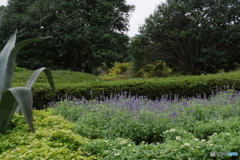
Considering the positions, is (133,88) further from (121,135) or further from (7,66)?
(7,66)

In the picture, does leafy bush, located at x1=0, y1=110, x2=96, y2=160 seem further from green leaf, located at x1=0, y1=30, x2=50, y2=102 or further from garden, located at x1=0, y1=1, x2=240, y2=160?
green leaf, located at x1=0, y1=30, x2=50, y2=102

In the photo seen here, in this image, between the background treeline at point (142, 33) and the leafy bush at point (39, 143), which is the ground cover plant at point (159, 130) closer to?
the leafy bush at point (39, 143)

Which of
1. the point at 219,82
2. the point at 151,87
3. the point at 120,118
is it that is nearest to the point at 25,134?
the point at 120,118

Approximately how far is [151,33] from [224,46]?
448 centimetres

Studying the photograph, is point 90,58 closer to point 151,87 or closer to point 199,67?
point 199,67

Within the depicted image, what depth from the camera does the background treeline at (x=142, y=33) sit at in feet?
47.0

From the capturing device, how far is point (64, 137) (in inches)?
100

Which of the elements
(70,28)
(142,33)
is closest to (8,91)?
(70,28)

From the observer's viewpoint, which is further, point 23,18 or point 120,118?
point 23,18

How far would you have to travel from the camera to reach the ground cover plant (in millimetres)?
2336

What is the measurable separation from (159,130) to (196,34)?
12.3 meters

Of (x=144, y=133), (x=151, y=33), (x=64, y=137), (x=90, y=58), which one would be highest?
(x=151, y=33)

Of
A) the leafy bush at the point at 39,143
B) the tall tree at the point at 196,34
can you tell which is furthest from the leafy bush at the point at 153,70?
the leafy bush at the point at 39,143

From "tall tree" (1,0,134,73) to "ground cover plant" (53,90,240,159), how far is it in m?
10.8
